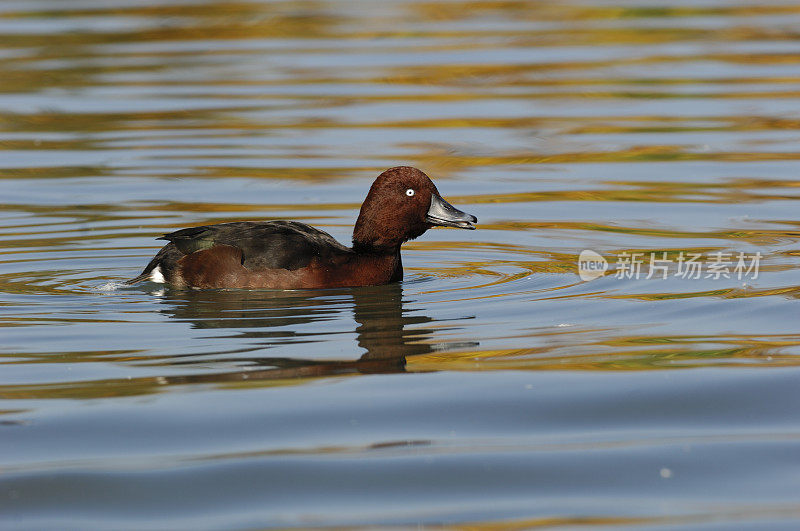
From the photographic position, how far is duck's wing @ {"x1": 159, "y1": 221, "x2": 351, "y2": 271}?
8.95 m

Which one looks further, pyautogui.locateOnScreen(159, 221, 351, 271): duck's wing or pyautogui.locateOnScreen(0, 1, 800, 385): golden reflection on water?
pyautogui.locateOnScreen(0, 1, 800, 385): golden reflection on water

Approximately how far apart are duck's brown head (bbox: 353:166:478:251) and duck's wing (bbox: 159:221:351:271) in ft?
0.92

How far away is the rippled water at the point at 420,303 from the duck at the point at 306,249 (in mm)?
149

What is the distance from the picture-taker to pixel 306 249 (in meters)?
8.99

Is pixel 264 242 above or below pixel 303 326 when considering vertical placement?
above

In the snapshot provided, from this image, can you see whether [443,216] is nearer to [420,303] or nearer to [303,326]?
[420,303]

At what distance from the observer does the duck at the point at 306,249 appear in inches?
353

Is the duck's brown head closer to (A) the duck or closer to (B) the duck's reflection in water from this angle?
(A) the duck

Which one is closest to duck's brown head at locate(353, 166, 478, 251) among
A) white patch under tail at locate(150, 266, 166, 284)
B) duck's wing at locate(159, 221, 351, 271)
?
duck's wing at locate(159, 221, 351, 271)

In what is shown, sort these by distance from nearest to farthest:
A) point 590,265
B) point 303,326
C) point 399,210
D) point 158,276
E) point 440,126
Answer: point 303,326 < point 158,276 < point 399,210 < point 590,265 < point 440,126

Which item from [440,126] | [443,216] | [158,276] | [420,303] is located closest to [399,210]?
[443,216]

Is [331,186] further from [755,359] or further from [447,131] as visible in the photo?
[755,359]

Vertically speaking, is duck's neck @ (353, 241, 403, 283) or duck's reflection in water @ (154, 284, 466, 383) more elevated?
duck's neck @ (353, 241, 403, 283)

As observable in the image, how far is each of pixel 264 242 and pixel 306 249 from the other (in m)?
0.27
